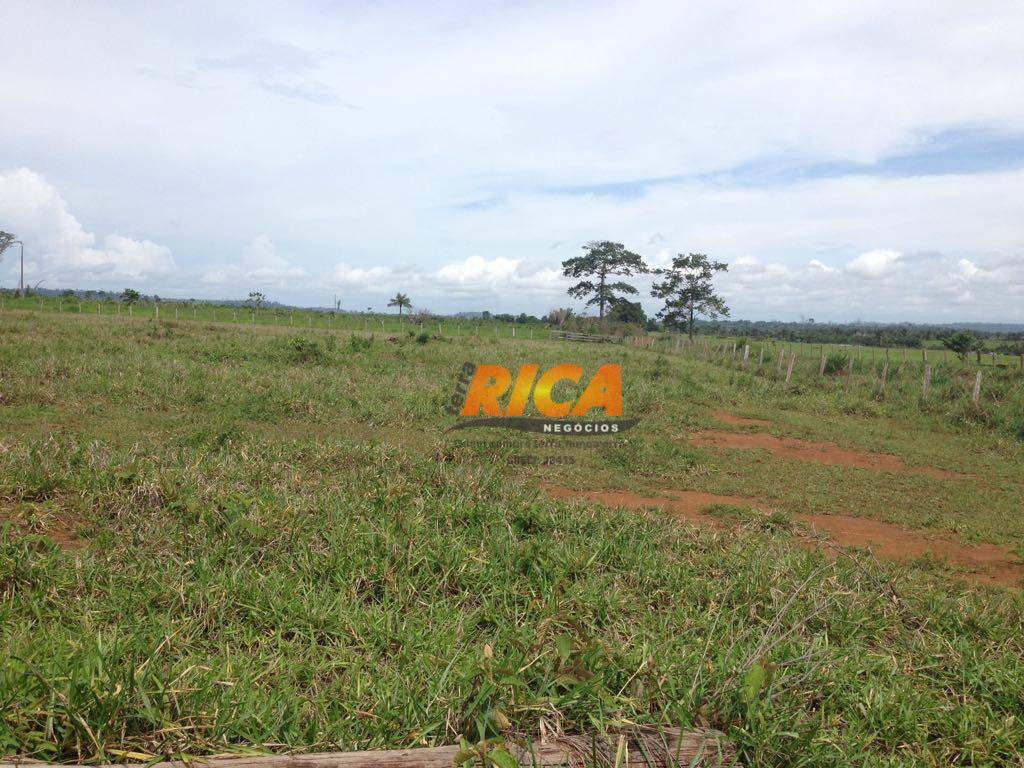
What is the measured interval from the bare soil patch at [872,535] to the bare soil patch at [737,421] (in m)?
4.24

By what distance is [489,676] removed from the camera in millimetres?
2031

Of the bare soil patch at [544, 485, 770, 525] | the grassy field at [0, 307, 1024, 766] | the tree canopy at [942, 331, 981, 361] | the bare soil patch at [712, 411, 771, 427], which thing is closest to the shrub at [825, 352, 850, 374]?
the bare soil patch at [712, 411, 771, 427]

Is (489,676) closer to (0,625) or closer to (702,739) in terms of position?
(702,739)

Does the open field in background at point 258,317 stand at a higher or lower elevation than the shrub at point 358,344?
higher

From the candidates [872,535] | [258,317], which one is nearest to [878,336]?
[258,317]

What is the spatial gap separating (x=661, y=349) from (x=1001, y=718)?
25463 millimetres

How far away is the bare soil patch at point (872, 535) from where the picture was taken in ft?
15.8

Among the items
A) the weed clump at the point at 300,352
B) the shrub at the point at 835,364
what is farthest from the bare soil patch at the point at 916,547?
the shrub at the point at 835,364

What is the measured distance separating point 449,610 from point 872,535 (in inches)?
173

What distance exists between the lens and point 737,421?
1073 centimetres

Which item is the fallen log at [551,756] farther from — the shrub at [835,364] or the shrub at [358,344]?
the shrub at [835,364]

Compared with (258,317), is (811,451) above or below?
below

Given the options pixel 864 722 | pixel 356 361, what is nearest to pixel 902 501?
pixel 864 722

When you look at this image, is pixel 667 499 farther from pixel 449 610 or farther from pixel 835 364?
pixel 835 364
